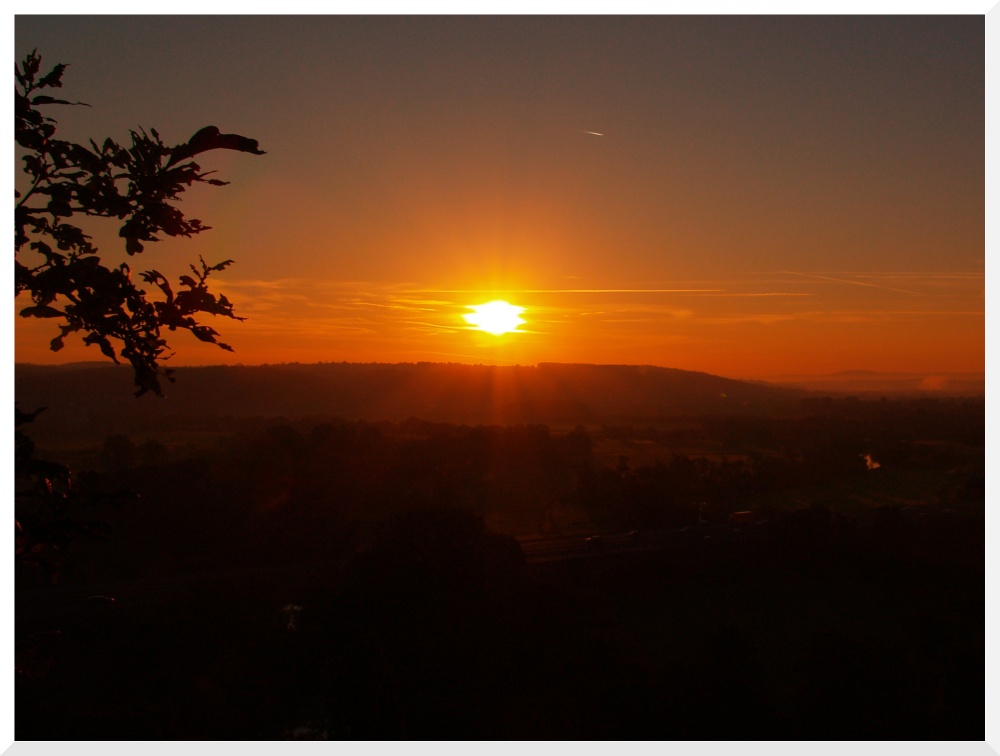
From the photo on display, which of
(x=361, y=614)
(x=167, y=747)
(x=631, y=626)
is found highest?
(x=167, y=747)

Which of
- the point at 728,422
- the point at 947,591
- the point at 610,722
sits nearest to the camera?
the point at 610,722

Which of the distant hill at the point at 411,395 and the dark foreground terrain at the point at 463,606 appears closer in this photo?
the dark foreground terrain at the point at 463,606

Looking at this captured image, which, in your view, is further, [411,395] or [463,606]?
[411,395]

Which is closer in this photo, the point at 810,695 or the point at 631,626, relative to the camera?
the point at 810,695

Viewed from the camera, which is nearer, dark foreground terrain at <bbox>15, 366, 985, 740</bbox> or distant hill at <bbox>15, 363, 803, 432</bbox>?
dark foreground terrain at <bbox>15, 366, 985, 740</bbox>

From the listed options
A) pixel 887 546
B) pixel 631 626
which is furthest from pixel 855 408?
pixel 631 626

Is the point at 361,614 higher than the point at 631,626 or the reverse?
higher

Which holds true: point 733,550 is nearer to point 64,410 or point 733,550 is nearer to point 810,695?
point 810,695
